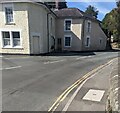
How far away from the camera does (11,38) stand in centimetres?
2414

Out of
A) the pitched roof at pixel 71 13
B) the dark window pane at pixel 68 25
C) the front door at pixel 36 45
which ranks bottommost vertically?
the front door at pixel 36 45

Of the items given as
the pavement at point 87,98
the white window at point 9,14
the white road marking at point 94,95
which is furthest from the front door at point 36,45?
the white road marking at point 94,95

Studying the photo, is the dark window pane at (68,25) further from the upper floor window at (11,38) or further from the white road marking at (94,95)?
the white road marking at (94,95)

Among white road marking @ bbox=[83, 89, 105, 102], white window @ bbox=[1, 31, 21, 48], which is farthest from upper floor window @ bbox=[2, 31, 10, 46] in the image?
white road marking @ bbox=[83, 89, 105, 102]

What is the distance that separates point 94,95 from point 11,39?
59.9ft

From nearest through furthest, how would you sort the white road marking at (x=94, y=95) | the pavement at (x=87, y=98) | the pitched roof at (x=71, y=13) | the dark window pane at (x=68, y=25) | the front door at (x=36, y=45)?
the pavement at (x=87, y=98), the white road marking at (x=94, y=95), the front door at (x=36, y=45), the pitched roof at (x=71, y=13), the dark window pane at (x=68, y=25)

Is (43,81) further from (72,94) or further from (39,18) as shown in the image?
(39,18)

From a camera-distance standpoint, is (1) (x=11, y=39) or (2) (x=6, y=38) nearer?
(1) (x=11, y=39)

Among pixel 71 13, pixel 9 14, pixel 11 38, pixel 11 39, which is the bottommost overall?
pixel 11 39

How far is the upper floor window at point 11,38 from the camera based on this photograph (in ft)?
79.4

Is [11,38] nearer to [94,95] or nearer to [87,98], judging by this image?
[94,95]

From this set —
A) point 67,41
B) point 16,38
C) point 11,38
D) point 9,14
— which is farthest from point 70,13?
point 11,38

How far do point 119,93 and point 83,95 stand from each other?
2480 millimetres

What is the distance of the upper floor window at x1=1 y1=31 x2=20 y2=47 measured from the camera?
79.4ft
